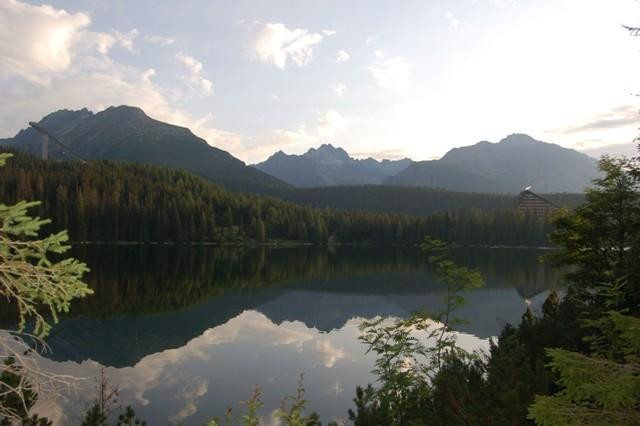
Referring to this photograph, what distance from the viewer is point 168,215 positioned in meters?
159

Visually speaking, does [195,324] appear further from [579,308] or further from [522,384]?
[522,384]

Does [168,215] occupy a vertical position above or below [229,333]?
above

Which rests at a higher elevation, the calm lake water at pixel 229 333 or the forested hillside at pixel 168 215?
the forested hillside at pixel 168 215

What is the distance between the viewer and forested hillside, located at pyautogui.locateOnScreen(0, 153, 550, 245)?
144 m

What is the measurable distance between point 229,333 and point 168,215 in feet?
425

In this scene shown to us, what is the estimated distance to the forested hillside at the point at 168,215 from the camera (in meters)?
144

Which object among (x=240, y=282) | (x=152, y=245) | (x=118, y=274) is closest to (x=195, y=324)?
(x=240, y=282)

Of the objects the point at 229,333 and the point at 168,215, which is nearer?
the point at 229,333

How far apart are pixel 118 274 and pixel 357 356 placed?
49963 mm

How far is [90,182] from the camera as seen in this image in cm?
16200

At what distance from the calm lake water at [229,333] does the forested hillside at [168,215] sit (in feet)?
253

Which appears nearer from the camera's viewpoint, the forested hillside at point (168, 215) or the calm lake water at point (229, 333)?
the calm lake water at point (229, 333)

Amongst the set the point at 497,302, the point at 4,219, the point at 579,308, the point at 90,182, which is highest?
the point at 90,182

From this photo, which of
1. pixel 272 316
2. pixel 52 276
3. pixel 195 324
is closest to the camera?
pixel 52 276
